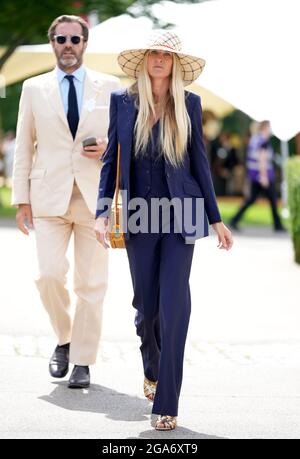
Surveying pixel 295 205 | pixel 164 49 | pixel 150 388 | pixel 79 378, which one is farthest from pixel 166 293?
pixel 295 205

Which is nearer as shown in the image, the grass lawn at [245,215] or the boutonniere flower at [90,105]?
the boutonniere flower at [90,105]

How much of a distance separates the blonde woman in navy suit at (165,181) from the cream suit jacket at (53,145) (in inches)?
35.1

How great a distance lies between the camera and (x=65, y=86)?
285 inches

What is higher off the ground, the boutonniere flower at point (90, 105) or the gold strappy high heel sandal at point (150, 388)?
the boutonniere flower at point (90, 105)

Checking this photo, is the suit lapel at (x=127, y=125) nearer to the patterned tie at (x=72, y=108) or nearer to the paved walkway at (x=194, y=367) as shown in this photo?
the patterned tie at (x=72, y=108)

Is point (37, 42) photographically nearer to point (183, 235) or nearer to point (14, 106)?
point (183, 235)

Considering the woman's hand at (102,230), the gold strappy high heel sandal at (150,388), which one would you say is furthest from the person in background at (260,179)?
the woman's hand at (102,230)

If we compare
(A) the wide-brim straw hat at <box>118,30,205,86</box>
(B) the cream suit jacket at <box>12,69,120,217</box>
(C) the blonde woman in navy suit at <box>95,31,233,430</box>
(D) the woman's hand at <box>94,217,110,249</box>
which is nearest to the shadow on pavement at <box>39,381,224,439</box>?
(C) the blonde woman in navy suit at <box>95,31,233,430</box>

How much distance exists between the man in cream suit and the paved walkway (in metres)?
0.45

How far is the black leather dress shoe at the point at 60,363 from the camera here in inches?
289

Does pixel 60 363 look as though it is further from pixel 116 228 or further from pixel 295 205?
pixel 295 205

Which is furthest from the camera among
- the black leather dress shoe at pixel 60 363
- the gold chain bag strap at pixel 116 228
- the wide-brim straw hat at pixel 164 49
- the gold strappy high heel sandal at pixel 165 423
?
the black leather dress shoe at pixel 60 363

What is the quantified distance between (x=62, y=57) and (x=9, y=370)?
197 centimetres
